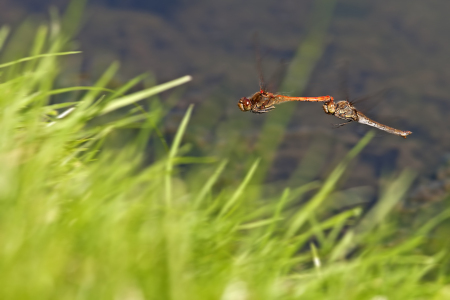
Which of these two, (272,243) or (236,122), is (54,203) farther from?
(236,122)

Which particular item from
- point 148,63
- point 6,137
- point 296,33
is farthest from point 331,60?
point 6,137

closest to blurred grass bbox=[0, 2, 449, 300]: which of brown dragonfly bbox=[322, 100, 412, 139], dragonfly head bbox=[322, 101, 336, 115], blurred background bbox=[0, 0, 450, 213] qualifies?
brown dragonfly bbox=[322, 100, 412, 139]

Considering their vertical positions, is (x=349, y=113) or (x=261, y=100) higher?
(x=261, y=100)

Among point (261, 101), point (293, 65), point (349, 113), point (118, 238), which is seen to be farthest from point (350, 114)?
point (293, 65)

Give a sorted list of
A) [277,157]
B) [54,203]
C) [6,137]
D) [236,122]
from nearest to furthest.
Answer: [54,203] → [6,137] → [236,122] → [277,157]

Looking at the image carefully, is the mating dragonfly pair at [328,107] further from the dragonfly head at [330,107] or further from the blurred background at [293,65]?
the blurred background at [293,65]

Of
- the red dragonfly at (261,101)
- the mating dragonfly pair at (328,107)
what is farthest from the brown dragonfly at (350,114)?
the red dragonfly at (261,101)

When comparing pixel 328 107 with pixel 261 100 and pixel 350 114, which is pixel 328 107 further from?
A: pixel 261 100
